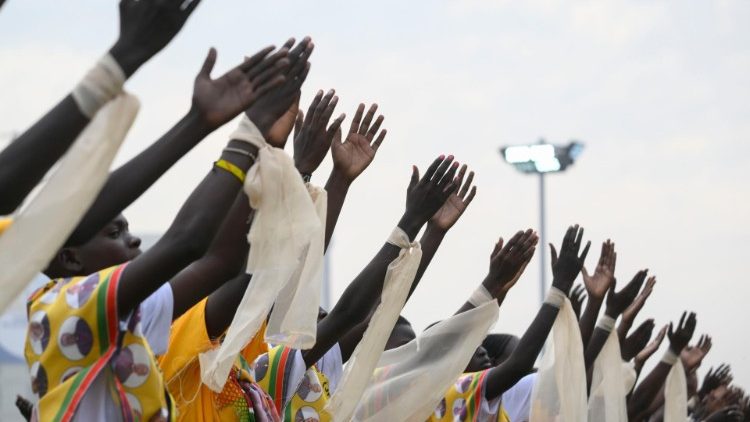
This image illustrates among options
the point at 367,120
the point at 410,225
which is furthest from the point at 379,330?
the point at 367,120

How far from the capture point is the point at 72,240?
4.30 meters

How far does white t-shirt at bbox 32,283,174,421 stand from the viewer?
4.19 m

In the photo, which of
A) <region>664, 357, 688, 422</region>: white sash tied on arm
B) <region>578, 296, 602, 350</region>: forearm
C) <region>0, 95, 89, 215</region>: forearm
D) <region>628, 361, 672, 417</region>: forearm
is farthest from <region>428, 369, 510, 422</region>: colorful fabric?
<region>0, 95, 89, 215</region>: forearm

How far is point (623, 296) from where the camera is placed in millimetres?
8773

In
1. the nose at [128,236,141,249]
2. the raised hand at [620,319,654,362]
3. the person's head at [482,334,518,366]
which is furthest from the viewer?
the raised hand at [620,319,654,362]

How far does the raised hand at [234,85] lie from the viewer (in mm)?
3777

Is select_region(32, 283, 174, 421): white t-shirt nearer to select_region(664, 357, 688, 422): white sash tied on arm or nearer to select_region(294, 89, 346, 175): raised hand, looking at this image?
select_region(294, 89, 346, 175): raised hand

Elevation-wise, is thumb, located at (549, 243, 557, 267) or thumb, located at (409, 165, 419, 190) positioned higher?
thumb, located at (409, 165, 419, 190)

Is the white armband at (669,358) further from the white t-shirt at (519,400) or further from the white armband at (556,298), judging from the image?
the white armband at (556,298)

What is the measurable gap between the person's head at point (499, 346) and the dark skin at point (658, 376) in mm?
1272

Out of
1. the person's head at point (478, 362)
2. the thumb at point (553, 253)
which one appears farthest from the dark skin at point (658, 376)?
the thumb at point (553, 253)

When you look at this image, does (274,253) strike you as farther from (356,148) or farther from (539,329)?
(539,329)

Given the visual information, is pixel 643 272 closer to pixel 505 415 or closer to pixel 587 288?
pixel 587 288

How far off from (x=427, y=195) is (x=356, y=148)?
515 millimetres
